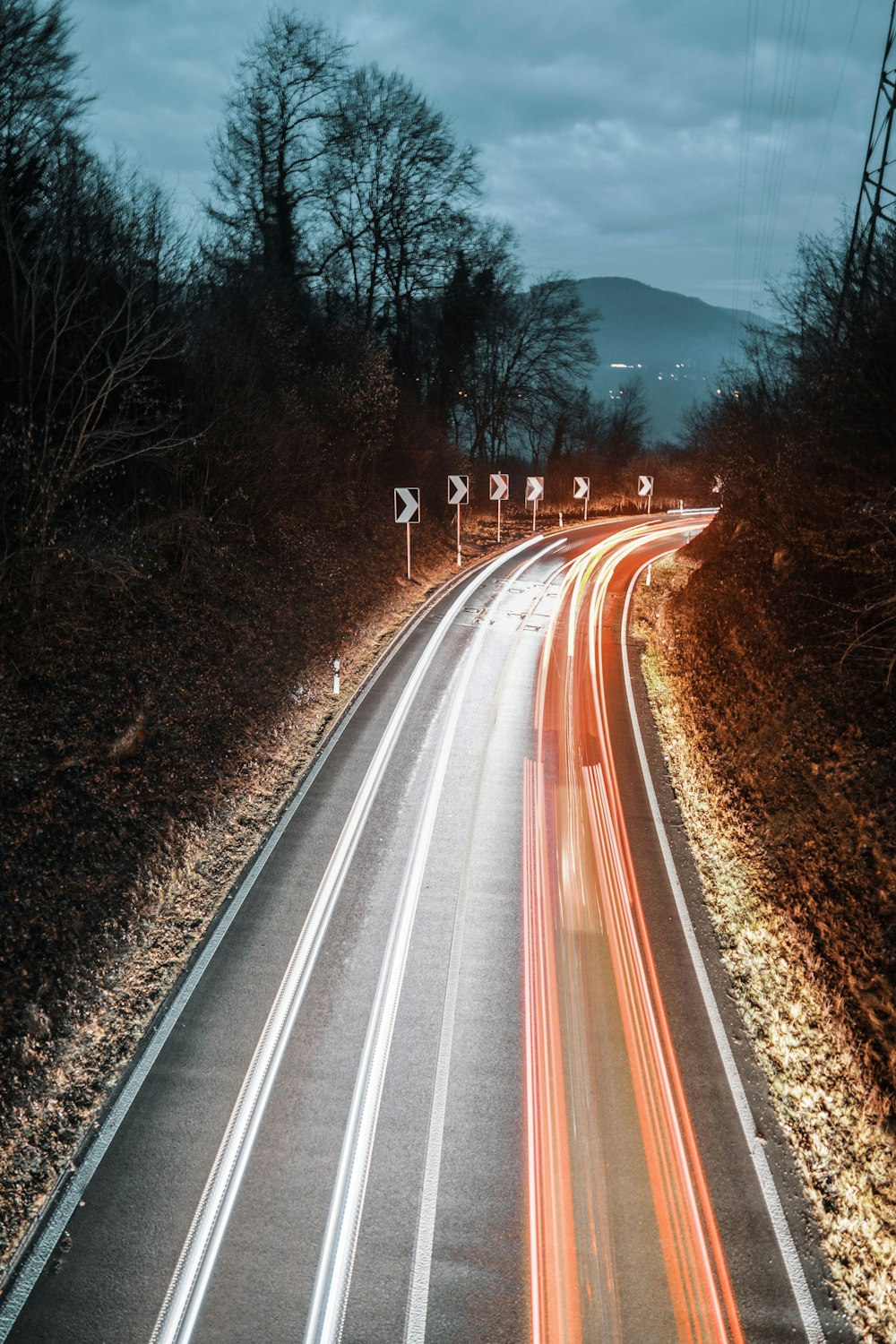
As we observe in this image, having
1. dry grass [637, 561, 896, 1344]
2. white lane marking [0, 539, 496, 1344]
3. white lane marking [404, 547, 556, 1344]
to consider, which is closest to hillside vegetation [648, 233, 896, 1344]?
dry grass [637, 561, 896, 1344]

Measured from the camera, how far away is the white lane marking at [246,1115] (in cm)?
493

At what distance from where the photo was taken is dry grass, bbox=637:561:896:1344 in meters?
5.30

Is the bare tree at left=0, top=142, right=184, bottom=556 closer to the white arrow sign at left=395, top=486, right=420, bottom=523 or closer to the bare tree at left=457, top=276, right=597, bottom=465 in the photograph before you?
the white arrow sign at left=395, top=486, right=420, bottom=523

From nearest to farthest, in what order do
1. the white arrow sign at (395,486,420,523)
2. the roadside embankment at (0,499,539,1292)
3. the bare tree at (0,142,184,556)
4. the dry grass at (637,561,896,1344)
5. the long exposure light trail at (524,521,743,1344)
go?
the long exposure light trail at (524,521,743,1344) → the dry grass at (637,561,896,1344) → the roadside embankment at (0,499,539,1292) → the bare tree at (0,142,184,556) → the white arrow sign at (395,486,420,523)

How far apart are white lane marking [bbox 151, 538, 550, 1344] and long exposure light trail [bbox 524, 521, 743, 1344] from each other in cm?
221

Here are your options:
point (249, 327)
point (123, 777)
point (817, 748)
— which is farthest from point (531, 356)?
point (123, 777)

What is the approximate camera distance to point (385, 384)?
26906 millimetres

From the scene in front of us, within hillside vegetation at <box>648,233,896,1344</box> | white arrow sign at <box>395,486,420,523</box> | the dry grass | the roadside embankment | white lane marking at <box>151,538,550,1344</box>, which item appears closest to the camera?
white lane marking at <box>151,538,550,1344</box>

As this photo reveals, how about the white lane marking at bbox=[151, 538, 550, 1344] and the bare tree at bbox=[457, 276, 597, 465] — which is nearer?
the white lane marking at bbox=[151, 538, 550, 1344]

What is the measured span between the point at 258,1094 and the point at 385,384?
24.7 meters

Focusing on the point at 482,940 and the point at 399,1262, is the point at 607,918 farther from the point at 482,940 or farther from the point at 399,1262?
the point at 399,1262

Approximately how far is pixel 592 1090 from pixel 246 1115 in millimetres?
2924

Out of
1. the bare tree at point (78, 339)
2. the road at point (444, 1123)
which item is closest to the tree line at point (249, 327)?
the bare tree at point (78, 339)

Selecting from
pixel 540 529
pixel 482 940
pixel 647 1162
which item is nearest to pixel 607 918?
pixel 482 940
